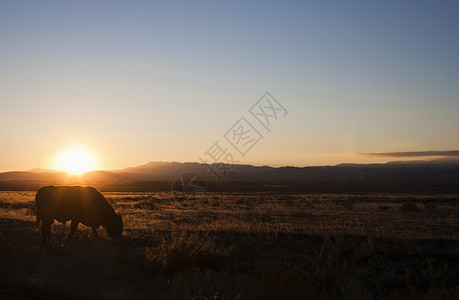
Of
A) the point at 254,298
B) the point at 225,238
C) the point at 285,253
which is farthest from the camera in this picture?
the point at 225,238

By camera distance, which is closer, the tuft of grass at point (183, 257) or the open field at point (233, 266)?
the open field at point (233, 266)

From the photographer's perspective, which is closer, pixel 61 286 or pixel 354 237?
pixel 61 286

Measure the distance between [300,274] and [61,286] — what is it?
507cm

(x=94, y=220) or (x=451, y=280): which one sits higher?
(x=94, y=220)

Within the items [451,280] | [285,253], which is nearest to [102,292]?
[285,253]

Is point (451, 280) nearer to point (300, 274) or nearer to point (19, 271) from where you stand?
point (300, 274)

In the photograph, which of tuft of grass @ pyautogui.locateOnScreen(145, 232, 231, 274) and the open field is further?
tuft of grass @ pyautogui.locateOnScreen(145, 232, 231, 274)

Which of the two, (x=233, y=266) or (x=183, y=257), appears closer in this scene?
(x=183, y=257)

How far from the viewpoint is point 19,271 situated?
1020 centimetres

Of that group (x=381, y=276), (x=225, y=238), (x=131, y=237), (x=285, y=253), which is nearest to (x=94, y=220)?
(x=131, y=237)

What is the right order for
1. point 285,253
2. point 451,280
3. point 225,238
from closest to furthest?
point 451,280 → point 285,253 → point 225,238

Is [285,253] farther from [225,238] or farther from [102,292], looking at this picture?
[102,292]

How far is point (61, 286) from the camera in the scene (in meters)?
9.11

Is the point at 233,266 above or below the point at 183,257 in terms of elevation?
below
